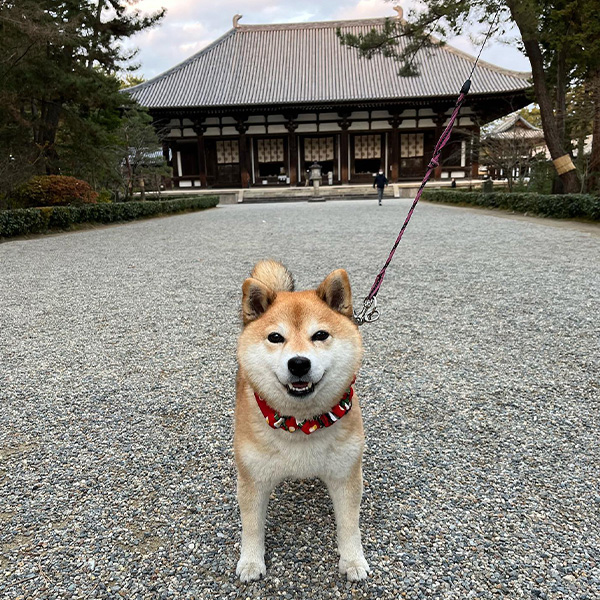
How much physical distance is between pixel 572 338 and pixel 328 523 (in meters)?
2.91

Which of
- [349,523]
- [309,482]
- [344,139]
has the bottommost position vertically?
[309,482]

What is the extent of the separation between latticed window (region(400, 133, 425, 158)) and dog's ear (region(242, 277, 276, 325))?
87.0ft

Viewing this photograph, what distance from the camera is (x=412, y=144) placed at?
2608cm

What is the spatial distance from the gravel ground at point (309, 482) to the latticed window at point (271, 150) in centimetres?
2265

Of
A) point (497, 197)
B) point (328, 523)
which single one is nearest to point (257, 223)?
point (497, 197)

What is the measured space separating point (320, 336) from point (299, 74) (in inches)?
1115

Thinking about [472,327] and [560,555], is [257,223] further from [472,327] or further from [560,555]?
[560,555]

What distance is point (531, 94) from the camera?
17375 millimetres

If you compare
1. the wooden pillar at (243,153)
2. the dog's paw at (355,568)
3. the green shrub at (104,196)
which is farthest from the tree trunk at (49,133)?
the dog's paw at (355,568)

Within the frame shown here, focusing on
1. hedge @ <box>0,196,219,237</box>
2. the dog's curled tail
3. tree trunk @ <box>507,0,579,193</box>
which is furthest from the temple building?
the dog's curled tail

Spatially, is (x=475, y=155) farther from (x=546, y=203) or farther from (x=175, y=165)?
(x=175, y=165)

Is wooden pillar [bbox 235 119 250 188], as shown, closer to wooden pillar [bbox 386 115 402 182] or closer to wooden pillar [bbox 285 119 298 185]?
wooden pillar [bbox 285 119 298 185]

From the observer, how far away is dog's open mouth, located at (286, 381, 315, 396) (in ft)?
4.72

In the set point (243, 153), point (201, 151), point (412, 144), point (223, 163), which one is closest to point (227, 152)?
point (223, 163)
